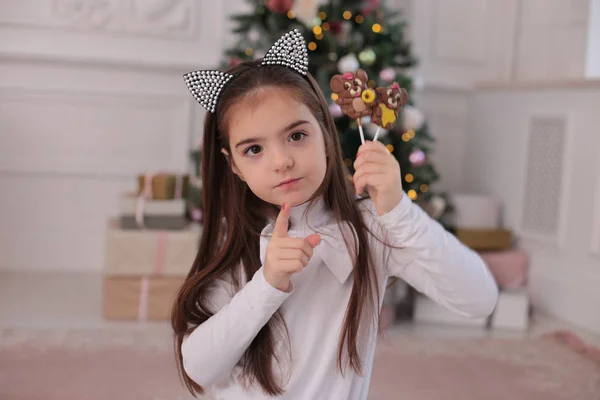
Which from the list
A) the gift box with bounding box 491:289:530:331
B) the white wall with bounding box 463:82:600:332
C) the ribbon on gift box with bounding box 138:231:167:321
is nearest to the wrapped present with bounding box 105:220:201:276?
the ribbon on gift box with bounding box 138:231:167:321

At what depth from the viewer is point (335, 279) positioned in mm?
1302

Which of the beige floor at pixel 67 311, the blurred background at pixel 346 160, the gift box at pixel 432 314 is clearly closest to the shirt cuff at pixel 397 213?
the blurred background at pixel 346 160

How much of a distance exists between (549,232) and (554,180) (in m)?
0.21

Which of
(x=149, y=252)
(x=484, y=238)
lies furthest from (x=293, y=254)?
(x=484, y=238)

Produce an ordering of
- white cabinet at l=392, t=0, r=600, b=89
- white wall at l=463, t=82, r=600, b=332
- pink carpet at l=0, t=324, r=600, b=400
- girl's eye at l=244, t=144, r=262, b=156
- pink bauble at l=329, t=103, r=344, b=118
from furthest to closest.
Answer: white cabinet at l=392, t=0, r=600, b=89, white wall at l=463, t=82, r=600, b=332, pink bauble at l=329, t=103, r=344, b=118, pink carpet at l=0, t=324, r=600, b=400, girl's eye at l=244, t=144, r=262, b=156

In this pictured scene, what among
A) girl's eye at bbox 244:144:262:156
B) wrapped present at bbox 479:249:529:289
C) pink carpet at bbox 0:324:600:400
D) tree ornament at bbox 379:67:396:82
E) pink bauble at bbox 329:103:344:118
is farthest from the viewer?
wrapped present at bbox 479:249:529:289

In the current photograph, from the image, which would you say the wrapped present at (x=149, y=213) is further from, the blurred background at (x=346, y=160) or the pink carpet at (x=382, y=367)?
the pink carpet at (x=382, y=367)

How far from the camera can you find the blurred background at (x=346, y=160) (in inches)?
101

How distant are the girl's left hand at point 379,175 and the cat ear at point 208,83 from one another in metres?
0.30

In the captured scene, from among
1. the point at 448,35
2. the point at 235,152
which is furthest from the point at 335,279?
the point at 448,35

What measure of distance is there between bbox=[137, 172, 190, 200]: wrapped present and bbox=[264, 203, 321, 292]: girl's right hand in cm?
189

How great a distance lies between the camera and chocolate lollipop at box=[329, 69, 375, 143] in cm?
122

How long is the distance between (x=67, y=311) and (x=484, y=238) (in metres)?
1.68

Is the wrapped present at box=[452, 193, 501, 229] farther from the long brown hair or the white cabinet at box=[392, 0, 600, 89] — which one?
the long brown hair
